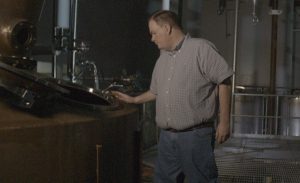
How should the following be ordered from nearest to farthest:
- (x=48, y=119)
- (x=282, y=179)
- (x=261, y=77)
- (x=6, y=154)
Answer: (x=6, y=154) → (x=48, y=119) → (x=282, y=179) → (x=261, y=77)

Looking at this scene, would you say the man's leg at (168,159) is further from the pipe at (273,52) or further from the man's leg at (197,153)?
the pipe at (273,52)

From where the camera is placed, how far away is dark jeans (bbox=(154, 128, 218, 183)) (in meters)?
2.74

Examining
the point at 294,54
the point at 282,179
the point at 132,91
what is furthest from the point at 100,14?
the point at 294,54

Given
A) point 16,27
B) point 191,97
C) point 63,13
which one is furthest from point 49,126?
point 63,13

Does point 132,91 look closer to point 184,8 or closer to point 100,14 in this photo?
point 100,14

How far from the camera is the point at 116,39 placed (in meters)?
5.36

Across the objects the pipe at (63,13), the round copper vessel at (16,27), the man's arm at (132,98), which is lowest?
the man's arm at (132,98)

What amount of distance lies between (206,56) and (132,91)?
171cm

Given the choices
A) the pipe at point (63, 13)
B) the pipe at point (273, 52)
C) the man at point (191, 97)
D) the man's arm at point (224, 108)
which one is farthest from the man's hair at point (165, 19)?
the pipe at point (273, 52)

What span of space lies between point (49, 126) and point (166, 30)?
48.0 inches

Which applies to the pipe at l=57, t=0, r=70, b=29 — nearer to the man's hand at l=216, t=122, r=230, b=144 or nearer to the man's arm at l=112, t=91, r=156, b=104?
the man's arm at l=112, t=91, r=156, b=104

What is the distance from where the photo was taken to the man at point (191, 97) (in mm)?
2711

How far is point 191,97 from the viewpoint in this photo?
2727 mm

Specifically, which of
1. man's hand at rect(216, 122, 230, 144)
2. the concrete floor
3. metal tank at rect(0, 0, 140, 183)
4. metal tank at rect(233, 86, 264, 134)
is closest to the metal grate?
the concrete floor
